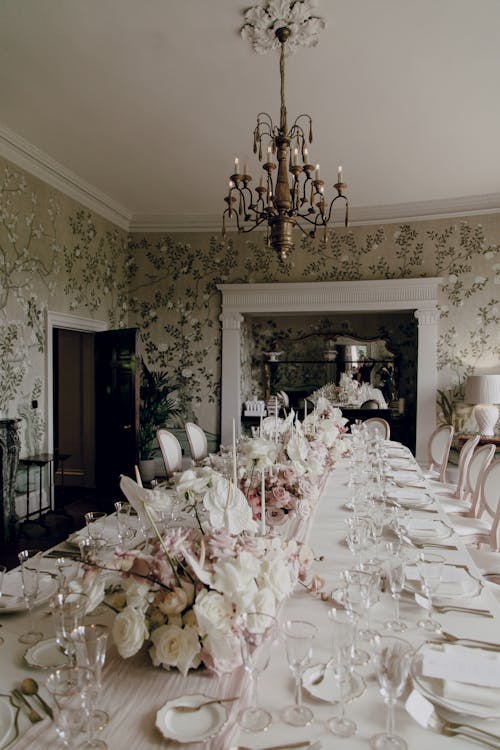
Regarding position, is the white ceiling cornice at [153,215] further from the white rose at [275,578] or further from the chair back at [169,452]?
the white rose at [275,578]

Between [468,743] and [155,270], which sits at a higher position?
[155,270]

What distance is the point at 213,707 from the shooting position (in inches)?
36.8

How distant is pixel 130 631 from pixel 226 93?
3.33m

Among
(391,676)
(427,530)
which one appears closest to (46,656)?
(391,676)

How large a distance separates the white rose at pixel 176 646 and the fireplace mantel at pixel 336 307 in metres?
4.89

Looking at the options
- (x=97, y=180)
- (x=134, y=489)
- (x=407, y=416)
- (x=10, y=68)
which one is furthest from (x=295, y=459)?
(x=407, y=416)

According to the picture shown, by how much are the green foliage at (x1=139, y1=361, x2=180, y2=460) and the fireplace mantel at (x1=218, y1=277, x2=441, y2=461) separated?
0.63m

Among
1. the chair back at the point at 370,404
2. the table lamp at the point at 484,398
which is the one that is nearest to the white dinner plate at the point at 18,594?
the table lamp at the point at 484,398

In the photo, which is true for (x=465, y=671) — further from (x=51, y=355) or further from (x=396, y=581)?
(x=51, y=355)

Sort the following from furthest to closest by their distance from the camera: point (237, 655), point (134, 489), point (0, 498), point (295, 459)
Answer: point (0, 498), point (295, 459), point (134, 489), point (237, 655)

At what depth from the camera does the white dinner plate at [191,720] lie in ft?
2.84

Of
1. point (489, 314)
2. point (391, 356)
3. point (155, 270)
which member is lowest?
point (391, 356)

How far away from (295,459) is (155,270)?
14.8 ft

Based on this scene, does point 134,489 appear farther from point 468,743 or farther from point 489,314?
point 489,314
